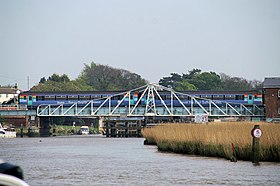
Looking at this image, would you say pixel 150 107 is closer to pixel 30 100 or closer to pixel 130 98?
pixel 130 98

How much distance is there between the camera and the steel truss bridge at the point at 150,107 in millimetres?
131000

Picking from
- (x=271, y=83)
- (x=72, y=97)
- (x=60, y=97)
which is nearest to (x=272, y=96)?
(x=271, y=83)

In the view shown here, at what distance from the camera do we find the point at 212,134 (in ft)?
132

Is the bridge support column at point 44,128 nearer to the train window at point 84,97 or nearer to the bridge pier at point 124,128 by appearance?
the train window at point 84,97

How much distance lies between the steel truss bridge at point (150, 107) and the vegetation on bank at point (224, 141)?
262ft

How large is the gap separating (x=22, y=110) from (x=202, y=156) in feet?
307

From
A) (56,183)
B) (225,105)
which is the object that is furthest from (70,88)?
(56,183)

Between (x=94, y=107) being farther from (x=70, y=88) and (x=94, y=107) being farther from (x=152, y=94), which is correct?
(x=70, y=88)

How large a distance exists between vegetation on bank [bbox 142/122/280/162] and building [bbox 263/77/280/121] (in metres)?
67.5

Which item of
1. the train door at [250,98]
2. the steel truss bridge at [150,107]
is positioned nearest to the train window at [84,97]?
the steel truss bridge at [150,107]

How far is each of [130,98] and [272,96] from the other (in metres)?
30.0

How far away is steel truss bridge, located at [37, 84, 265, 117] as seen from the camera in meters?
131

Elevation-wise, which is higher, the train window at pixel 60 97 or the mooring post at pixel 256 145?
the train window at pixel 60 97

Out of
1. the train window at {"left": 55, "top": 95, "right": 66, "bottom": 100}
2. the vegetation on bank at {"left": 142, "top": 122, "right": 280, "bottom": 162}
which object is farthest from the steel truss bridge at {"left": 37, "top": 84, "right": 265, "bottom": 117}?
the vegetation on bank at {"left": 142, "top": 122, "right": 280, "bottom": 162}
